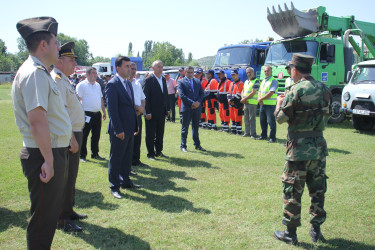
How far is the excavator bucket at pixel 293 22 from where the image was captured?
11109 mm

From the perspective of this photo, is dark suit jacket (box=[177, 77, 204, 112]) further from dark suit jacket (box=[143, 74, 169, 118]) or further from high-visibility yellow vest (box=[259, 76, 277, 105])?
high-visibility yellow vest (box=[259, 76, 277, 105])

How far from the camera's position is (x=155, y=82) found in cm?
711

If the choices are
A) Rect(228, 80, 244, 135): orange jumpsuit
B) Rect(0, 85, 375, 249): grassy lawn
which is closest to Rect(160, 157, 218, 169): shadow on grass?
Rect(0, 85, 375, 249): grassy lawn

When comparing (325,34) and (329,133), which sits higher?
(325,34)

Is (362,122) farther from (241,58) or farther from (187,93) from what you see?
(187,93)

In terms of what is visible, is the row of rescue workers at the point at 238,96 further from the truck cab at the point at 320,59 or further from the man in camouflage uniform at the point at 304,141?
the man in camouflage uniform at the point at 304,141

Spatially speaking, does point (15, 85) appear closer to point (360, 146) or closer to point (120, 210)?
point (120, 210)

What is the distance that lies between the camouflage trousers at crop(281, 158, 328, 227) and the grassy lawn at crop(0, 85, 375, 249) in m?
0.34

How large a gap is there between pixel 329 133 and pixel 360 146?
6.11 ft

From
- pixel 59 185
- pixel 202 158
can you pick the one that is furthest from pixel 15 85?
pixel 202 158

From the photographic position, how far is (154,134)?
24.2 ft

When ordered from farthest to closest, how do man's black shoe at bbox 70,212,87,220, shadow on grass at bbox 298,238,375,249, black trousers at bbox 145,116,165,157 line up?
black trousers at bbox 145,116,165,157
man's black shoe at bbox 70,212,87,220
shadow on grass at bbox 298,238,375,249

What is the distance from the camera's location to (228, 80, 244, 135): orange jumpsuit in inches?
400

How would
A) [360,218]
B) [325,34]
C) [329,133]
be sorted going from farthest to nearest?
[325,34] → [329,133] → [360,218]
